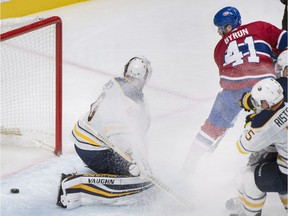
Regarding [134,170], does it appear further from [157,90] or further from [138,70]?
[157,90]

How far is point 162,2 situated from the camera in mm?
6570

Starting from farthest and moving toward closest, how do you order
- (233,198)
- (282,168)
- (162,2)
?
(162,2) → (233,198) → (282,168)

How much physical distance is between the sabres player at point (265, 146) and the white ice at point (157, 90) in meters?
0.30

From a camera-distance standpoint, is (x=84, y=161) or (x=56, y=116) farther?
(x=56, y=116)

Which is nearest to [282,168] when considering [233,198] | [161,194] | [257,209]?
[257,209]

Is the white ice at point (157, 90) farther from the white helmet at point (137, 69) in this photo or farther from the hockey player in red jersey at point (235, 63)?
the white helmet at point (137, 69)

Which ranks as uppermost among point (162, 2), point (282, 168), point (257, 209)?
point (282, 168)

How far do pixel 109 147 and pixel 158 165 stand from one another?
38 cm

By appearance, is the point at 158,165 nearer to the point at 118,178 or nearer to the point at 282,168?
the point at 118,178

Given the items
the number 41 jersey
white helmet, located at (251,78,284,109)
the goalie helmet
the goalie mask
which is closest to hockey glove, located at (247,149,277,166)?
white helmet, located at (251,78,284,109)

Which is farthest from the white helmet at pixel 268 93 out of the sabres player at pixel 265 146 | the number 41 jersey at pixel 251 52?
the number 41 jersey at pixel 251 52

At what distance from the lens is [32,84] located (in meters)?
4.53

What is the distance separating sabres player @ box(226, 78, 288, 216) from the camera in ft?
9.34

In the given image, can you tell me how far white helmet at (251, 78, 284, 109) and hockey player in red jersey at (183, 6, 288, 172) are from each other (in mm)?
583
